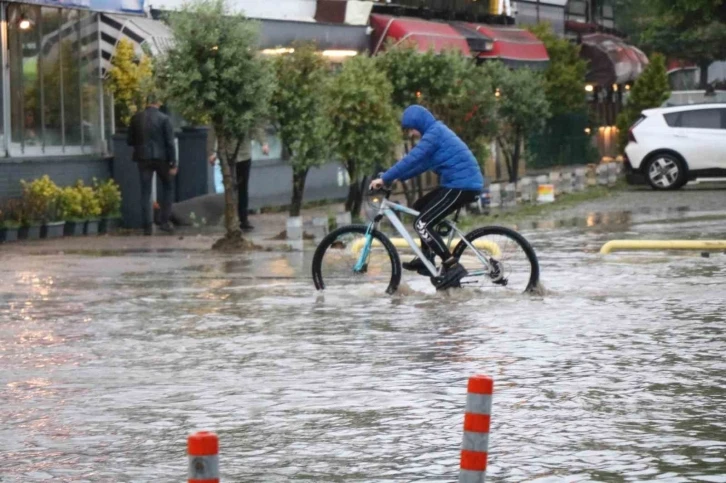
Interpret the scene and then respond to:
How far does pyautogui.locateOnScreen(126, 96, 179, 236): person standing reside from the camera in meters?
23.1

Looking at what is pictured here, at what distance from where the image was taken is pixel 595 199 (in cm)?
3092

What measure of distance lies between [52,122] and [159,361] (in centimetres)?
1398

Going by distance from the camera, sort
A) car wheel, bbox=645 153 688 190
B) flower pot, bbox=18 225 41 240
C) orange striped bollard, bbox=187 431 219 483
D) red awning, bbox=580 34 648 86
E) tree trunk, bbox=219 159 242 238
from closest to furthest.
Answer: orange striped bollard, bbox=187 431 219 483 < tree trunk, bbox=219 159 242 238 < flower pot, bbox=18 225 41 240 < car wheel, bbox=645 153 688 190 < red awning, bbox=580 34 648 86

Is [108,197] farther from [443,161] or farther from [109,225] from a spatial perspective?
[443,161]

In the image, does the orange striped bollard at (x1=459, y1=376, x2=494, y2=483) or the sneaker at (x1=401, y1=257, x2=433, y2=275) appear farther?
the sneaker at (x1=401, y1=257, x2=433, y2=275)

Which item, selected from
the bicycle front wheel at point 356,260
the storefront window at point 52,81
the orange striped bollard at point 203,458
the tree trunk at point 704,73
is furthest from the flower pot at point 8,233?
the tree trunk at point 704,73

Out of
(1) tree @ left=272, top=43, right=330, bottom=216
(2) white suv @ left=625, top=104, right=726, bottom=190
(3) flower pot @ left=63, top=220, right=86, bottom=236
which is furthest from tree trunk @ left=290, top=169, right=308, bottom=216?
(2) white suv @ left=625, top=104, right=726, bottom=190

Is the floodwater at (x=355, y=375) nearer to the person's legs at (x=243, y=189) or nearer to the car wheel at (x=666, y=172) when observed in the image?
the person's legs at (x=243, y=189)

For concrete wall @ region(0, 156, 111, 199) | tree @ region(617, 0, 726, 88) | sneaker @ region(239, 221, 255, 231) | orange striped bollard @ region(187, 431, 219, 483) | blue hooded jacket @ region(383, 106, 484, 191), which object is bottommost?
sneaker @ region(239, 221, 255, 231)

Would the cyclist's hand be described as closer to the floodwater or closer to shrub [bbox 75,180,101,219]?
the floodwater

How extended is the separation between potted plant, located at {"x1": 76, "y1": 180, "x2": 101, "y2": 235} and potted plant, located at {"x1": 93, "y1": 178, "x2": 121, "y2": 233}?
0.20 metres

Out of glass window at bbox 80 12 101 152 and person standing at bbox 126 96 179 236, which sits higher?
glass window at bbox 80 12 101 152

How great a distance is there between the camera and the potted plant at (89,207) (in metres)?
23.4

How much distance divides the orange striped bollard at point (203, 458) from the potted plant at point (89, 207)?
18888mm
